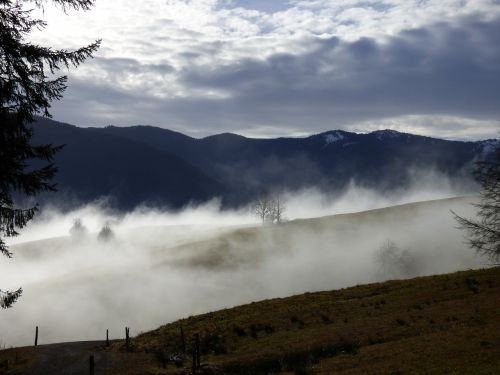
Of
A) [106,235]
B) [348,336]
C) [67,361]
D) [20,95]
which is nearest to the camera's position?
[20,95]

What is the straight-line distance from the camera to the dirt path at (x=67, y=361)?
3353cm

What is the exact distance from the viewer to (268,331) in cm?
3919

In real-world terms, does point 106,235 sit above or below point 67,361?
above

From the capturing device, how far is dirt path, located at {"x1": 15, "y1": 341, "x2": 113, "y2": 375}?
33.5 metres

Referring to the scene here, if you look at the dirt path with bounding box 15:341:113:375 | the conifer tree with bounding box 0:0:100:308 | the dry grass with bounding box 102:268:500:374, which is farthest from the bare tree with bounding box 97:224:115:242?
the conifer tree with bounding box 0:0:100:308

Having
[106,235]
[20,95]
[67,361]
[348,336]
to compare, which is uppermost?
[106,235]

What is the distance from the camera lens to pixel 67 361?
37.7 metres

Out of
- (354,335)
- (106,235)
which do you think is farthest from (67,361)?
(106,235)

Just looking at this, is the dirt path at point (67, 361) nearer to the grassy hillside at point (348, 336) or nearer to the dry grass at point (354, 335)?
the grassy hillside at point (348, 336)

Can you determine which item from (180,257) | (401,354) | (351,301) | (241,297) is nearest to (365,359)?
(401,354)

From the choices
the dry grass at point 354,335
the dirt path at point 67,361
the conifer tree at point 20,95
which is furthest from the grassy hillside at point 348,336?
the conifer tree at point 20,95

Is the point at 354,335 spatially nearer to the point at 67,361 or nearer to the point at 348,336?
the point at 348,336

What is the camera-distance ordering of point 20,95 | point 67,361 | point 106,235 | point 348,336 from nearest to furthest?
point 20,95
point 348,336
point 67,361
point 106,235

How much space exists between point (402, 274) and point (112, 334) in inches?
2556
